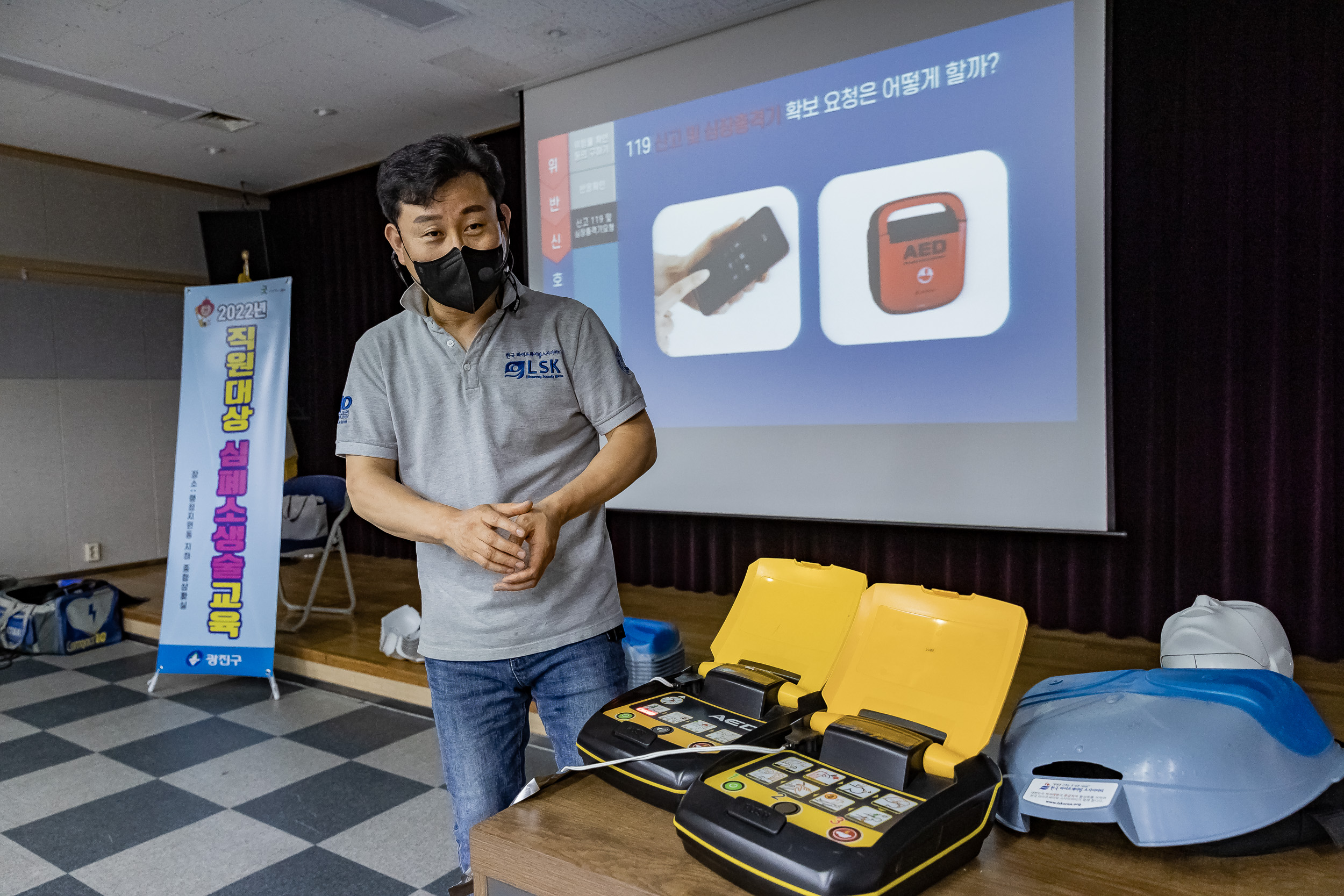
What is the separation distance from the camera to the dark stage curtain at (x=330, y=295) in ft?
18.4

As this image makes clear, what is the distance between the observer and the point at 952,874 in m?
0.70

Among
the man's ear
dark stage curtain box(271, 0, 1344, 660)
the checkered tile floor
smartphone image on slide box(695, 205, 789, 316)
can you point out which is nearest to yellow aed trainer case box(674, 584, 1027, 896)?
the man's ear

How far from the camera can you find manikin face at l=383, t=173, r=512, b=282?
1.06m

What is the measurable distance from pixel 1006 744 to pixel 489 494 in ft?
2.17

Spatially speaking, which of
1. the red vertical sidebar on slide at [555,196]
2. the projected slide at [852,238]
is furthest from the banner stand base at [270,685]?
the red vertical sidebar on slide at [555,196]

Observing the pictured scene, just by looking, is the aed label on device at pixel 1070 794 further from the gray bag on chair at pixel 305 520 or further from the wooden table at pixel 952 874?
the gray bag on chair at pixel 305 520

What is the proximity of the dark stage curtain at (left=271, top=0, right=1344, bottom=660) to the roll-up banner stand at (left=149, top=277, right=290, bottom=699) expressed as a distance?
112 inches

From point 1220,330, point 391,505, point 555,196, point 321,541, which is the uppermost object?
point 555,196

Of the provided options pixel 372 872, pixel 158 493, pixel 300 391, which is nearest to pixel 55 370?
pixel 158 493

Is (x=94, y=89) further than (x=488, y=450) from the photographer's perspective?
Yes

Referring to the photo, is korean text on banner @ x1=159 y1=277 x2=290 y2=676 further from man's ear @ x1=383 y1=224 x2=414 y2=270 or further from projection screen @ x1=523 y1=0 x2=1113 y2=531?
man's ear @ x1=383 y1=224 x2=414 y2=270

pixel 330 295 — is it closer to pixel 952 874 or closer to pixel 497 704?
pixel 497 704

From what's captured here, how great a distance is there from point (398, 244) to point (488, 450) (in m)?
0.30

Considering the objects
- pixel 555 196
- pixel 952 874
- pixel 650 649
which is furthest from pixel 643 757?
pixel 555 196
